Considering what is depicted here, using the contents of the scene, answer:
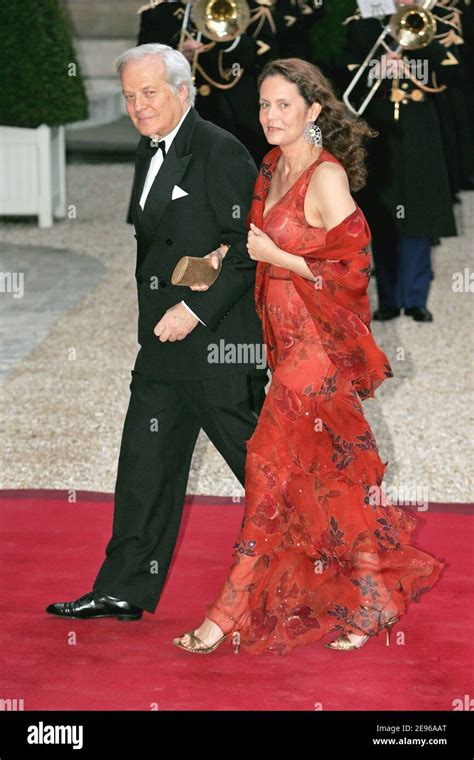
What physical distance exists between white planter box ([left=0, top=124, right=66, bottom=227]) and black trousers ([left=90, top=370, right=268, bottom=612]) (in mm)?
8158

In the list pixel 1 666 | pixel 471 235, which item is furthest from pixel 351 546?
pixel 471 235

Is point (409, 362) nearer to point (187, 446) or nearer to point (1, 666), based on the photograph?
point (187, 446)

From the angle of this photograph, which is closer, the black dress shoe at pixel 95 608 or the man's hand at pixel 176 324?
the man's hand at pixel 176 324

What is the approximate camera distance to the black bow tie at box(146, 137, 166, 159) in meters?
4.51

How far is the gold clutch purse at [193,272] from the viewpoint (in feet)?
14.1

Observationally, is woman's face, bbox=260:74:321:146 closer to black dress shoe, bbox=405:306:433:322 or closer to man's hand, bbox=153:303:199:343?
man's hand, bbox=153:303:199:343

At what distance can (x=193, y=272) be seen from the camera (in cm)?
435

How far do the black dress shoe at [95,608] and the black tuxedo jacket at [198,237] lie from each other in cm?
70

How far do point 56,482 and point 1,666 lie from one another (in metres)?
2.02

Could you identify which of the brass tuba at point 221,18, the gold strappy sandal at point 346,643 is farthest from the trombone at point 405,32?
the gold strappy sandal at point 346,643

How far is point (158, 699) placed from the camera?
4.17 metres

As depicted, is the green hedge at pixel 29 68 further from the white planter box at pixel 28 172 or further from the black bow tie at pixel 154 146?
the black bow tie at pixel 154 146

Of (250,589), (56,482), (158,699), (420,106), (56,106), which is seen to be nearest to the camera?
(158,699)

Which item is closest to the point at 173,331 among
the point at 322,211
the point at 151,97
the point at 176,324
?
the point at 176,324
